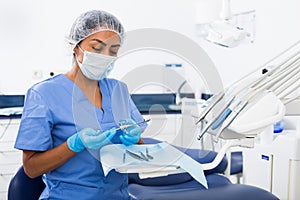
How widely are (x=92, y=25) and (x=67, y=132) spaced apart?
13.3 inches

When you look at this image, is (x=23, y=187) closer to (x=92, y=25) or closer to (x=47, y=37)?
(x=92, y=25)

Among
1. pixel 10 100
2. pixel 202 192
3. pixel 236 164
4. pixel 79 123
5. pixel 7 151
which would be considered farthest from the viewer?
pixel 10 100

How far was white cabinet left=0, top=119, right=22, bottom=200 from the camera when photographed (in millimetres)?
2291

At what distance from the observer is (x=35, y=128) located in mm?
998

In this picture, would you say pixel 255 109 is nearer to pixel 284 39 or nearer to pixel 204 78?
pixel 204 78

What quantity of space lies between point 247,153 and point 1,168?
1571mm

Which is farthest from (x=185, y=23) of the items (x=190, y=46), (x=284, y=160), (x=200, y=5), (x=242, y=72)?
(x=190, y=46)

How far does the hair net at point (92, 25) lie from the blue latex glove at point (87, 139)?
0.31 metres

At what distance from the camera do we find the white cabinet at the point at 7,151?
229cm

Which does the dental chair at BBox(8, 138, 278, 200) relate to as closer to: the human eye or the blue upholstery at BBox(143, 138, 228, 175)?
the blue upholstery at BBox(143, 138, 228, 175)

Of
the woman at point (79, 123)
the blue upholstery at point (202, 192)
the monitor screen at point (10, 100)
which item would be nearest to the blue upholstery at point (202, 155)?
the blue upholstery at point (202, 192)

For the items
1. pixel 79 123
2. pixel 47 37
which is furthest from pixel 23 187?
pixel 47 37

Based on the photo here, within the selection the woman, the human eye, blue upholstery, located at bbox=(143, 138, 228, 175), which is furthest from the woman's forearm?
blue upholstery, located at bbox=(143, 138, 228, 175)

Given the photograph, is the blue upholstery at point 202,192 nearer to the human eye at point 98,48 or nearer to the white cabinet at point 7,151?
the human eye at point 98,48
